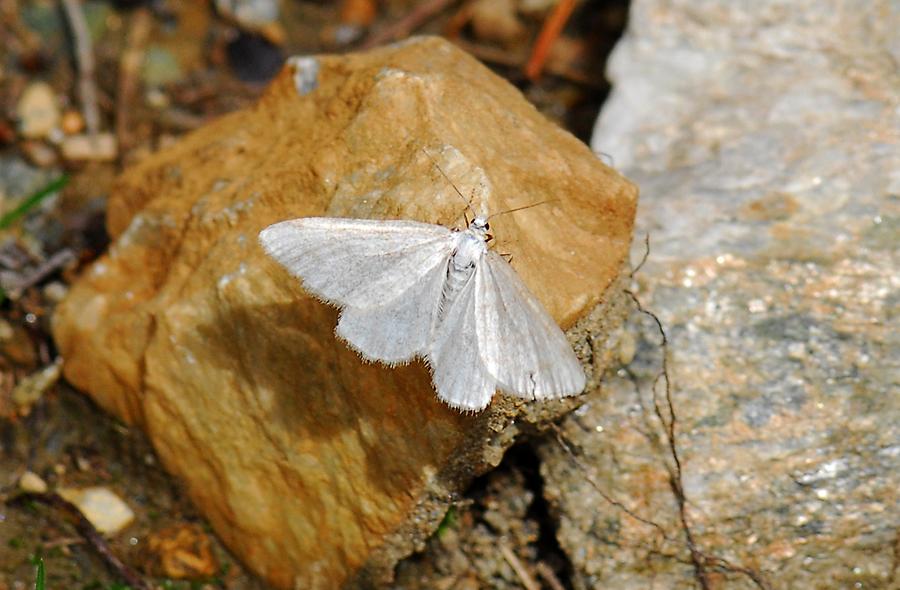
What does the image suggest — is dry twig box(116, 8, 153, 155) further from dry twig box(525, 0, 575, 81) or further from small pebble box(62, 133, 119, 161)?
dry twig box(525, 0, 575, 81)

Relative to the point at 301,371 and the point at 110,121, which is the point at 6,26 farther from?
the point at 301,371

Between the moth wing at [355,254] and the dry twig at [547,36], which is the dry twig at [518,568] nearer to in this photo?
the moth wing at [355,254]

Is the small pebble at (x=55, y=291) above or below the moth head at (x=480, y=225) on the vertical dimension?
below

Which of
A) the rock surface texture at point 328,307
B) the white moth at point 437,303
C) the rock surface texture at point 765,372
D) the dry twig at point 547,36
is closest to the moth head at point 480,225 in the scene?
the white moth at point 437,303

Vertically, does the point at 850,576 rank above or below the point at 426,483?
below

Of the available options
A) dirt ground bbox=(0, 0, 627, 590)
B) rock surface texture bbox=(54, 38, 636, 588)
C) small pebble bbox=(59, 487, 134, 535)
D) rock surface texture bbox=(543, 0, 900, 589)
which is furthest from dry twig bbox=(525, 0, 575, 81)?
Result: small pebble bbox=(59, 487, 134, 535)

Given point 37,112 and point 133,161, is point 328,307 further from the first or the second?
point 37,112

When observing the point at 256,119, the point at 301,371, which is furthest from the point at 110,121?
the point at 301,371
